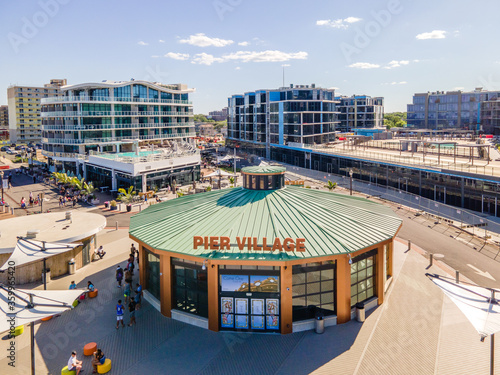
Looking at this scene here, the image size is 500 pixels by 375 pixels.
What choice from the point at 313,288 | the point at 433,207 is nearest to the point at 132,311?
the point at 313,288

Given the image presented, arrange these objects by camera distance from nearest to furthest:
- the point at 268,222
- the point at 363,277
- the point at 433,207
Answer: the point at 363,277
the point at 268,222
the point at 433,207

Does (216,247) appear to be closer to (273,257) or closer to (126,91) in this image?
(273,257)

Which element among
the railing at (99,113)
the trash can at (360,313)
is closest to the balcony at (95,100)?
the railing at (99,113)

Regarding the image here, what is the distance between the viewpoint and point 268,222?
2464 centimetres

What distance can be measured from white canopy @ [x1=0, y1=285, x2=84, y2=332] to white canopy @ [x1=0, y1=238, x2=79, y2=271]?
16.4 ft

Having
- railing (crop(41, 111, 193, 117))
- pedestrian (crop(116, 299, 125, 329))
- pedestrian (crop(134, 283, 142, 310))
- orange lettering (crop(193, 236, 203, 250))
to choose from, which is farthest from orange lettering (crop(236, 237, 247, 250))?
railing (crop(41, 111, 193, 117))

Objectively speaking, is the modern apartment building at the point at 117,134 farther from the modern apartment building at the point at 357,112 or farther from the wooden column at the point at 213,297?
the modern apartment building at the point at 357,112

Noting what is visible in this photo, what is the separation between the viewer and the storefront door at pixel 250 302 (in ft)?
70.2

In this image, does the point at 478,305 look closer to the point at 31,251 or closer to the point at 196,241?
the point at 196,241

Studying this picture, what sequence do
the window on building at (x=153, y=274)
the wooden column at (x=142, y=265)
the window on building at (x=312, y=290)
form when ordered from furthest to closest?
the wooden column at (x=142, y=265), the window on building at (x=153, y=274), the window on building at (x=312, y=290)

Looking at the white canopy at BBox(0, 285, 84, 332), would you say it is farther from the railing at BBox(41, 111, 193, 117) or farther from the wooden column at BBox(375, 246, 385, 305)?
the railing at BBox(41, 111, 193, 117)

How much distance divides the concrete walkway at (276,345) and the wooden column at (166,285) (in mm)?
641

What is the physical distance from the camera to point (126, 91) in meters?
81.1

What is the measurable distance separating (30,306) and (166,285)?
7.74 m
